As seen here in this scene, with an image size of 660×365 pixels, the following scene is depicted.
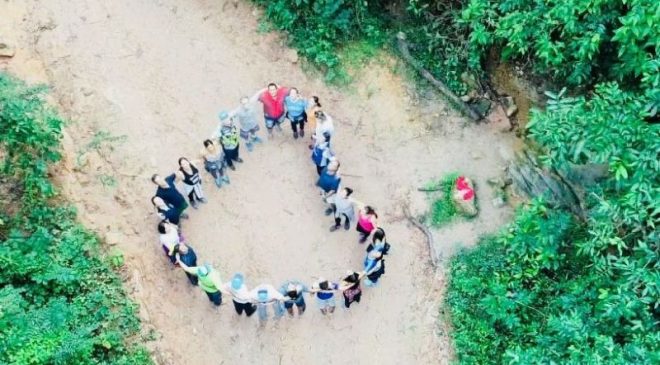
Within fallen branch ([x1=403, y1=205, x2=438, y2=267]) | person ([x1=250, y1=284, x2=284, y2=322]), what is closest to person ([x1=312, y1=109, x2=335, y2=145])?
fallen branch ([x1=403, y1=205, x2=438, y2=267])

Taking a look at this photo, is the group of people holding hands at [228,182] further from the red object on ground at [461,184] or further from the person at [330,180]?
the red object on ground at [461,184]

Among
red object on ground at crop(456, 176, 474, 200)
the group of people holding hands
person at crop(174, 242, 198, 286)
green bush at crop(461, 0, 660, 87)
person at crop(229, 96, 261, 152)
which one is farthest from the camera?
red object on ground at crop(456, 176, 474, 200)

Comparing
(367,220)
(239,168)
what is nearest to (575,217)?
(367,220)

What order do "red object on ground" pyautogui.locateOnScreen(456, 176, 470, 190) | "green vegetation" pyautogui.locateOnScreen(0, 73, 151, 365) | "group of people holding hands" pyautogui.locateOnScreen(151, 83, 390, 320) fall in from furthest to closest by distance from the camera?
"red object on ground" pyautogui.locateOnScreen(456, 176, 470, 190) < "group of people holding hands" pyautogui.locateOnScreen(151, 83, 390, 320) < "green vegetation" pyautogui.locateOnScreen(0, 73, 151, 365)

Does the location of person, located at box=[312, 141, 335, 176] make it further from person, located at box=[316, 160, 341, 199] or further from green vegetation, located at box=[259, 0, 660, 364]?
green vegetation, located at box=[259, 0, 660, 364]

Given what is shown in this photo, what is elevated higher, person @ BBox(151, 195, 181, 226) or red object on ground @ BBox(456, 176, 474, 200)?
red object on ground @ BBox(456, 176, 474, 200)

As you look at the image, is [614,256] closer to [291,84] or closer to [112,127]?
[291,84]

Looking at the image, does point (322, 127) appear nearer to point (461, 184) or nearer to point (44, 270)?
point (461, 184)
